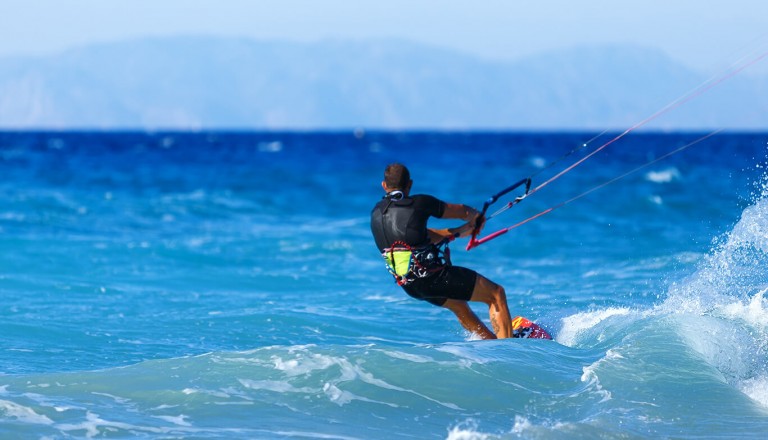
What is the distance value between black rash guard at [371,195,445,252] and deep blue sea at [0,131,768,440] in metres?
0.85

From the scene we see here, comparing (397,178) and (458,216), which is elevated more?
(397,178)

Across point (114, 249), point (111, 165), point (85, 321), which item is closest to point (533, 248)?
point (114, 249)

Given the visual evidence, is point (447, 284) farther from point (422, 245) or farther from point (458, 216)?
point (458, 216)

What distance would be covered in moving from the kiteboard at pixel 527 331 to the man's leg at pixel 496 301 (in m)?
0.46

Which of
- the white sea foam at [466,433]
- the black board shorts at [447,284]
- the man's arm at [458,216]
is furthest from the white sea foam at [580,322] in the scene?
the white sea foam at [466,433]

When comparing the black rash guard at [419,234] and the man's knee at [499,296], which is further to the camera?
the man's knee at [499,296]

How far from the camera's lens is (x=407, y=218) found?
26.6 feet

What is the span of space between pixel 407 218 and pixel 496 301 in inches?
43.0

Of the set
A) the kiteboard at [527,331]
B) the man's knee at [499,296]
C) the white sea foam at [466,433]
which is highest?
the man's knee at [499,296]

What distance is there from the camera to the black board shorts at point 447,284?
8.37 meters

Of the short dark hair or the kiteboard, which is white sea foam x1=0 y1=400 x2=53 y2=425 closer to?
the short dark hair

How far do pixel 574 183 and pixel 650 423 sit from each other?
88.7 ft

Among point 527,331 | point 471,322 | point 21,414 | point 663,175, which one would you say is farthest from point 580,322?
point 663,175

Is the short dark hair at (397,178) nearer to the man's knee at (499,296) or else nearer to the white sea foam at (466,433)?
the man's knee at (499,296)
